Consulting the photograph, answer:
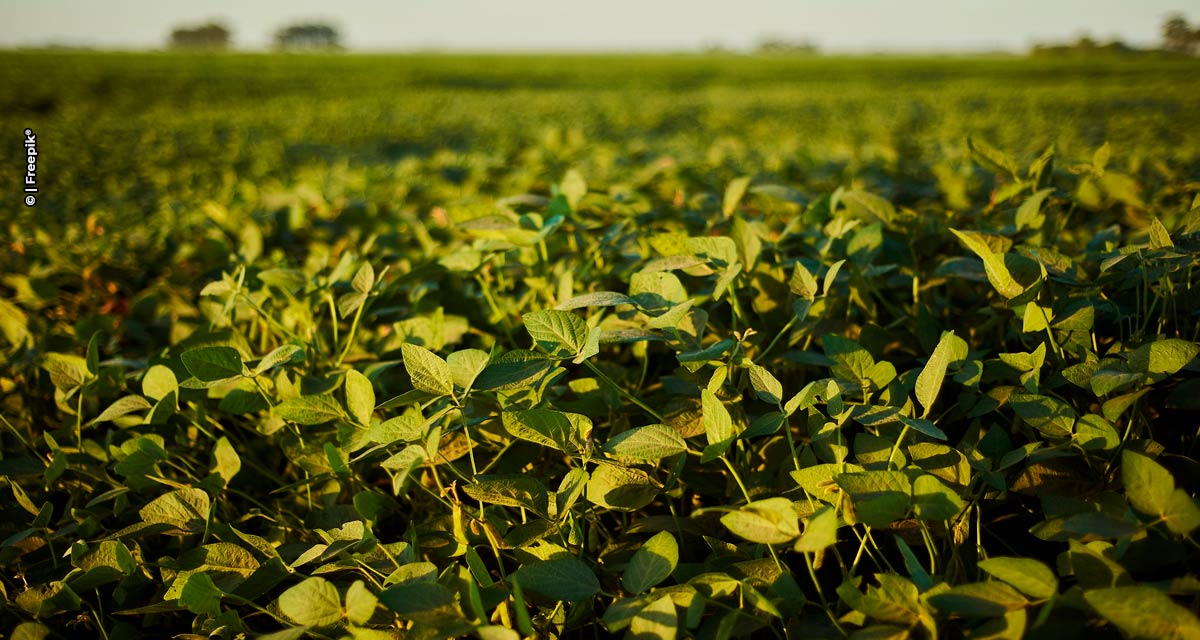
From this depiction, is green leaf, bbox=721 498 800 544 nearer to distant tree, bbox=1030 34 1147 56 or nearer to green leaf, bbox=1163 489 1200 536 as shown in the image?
green leaf, bbox=1163 489 1200 536

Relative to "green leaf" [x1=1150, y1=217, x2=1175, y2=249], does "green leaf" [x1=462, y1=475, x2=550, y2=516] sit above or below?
below

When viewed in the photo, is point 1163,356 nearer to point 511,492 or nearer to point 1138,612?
point 1138,612

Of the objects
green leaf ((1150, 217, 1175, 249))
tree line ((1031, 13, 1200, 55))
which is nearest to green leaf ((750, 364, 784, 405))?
green leaf ((1150, 217, 1175, 249))

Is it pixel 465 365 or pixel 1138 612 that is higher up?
pixel 465 365

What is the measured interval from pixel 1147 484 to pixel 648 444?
1.61 feet

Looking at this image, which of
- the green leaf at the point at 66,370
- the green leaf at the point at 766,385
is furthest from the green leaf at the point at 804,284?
the green leaf at the point at 66,370

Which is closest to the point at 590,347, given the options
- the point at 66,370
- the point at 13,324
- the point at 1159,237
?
the point at 1159,237

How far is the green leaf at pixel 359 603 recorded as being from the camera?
2.11 feet

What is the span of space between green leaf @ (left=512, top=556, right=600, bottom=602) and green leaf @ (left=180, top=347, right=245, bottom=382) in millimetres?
527

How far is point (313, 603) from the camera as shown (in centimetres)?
69

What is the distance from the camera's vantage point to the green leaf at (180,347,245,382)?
0.88 meters

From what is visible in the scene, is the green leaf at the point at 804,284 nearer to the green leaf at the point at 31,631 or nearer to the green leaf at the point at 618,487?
the green leaf at the point at 618,487

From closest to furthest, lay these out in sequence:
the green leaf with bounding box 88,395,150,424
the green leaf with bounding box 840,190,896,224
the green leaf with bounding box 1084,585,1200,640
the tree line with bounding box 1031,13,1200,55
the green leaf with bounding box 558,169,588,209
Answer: the green leaf with bounding box 1084,585,1200,640 < the green leaf with bounding box 88,395,150,424 < the green leaf with bounding box 840,190,896,224 < the green leaf with bounding box 558,169,588,209 < the tree line with bounding box 1031,13,1200,55

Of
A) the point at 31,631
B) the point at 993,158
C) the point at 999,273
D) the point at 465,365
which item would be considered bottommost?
the point at 31,631
